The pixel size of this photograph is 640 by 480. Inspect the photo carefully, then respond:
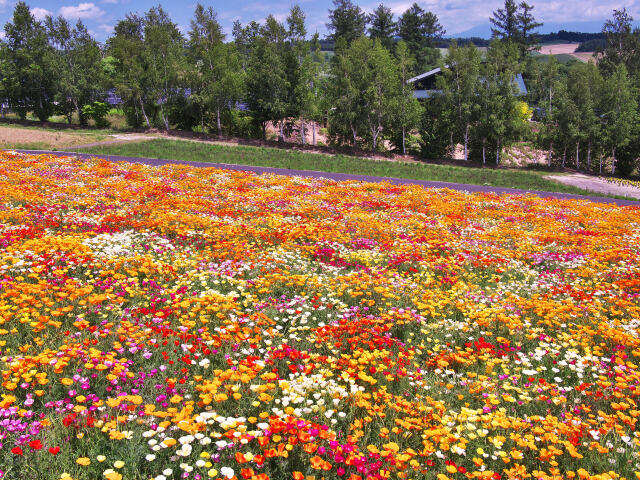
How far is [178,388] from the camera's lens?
4.63 metres

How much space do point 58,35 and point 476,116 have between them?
56689 millimetres

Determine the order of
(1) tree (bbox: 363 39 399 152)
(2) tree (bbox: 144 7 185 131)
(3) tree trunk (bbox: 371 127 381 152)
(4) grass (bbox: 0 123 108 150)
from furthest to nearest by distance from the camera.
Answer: (2) tree (bbox: 144 7 185 131)
(3) tree trunk (bbox: 371 127 381 152)
(1) tree (bbox: 363 39 399 152)
(4) grass (bbox: 0 123 108 150)

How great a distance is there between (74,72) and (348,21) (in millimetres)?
46177

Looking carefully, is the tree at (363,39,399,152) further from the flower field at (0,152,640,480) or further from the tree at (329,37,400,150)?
the flower field at (0,152,640,480)

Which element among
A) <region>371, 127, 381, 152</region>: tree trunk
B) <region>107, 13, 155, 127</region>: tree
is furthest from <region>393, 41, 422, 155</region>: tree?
<region>107, 13, 155, 127</region>: tree

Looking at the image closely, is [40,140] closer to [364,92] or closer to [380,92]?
[364,92]

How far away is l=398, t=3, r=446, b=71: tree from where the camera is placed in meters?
78.1

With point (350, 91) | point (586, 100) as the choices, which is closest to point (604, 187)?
point (586, 100)

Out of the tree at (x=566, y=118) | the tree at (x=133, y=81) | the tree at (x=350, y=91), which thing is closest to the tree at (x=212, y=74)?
the tree at (x=133, y=81)

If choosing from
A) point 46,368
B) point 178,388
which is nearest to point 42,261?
point 46,368

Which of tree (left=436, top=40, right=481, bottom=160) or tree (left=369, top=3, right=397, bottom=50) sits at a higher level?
tree (left=369, top=3, right=397, bottom=50)

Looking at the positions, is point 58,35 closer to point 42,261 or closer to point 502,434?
point 42,261

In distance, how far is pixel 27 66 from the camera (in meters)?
56.2

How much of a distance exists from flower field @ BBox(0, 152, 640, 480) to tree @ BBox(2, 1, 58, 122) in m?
55.2
